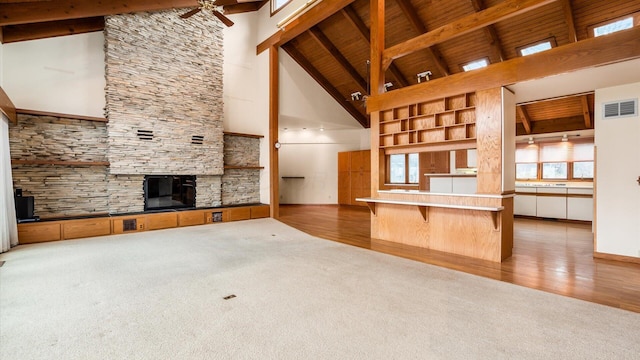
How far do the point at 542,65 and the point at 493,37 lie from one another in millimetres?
3202

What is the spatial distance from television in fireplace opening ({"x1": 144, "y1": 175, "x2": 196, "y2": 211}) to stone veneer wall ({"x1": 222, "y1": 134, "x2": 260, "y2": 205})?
0.89m

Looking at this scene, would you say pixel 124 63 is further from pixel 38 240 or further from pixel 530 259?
pixel 530 259

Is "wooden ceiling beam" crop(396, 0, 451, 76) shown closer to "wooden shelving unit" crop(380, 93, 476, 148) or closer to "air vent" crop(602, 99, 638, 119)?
"wooden shelving unit" crop(380, 93, 476, 148)

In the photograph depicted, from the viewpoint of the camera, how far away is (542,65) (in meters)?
3.46

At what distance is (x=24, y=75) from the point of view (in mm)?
5145

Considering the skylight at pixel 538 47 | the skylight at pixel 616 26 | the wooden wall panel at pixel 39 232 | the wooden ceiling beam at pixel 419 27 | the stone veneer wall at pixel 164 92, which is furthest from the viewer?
the wooden ceiling beam at pixel 419 27

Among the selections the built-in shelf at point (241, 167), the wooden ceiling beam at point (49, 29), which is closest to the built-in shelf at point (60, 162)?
the wooden ceiling beam at point (49, 29)

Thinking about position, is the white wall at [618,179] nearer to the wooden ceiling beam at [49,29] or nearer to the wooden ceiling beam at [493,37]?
the wooden ceiling beam at [493,37]

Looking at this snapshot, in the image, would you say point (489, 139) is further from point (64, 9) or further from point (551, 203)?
point (64, 9)

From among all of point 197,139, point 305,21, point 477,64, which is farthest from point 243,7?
point 477,64

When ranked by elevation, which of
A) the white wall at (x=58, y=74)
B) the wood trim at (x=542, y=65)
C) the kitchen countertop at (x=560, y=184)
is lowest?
the kitchen countertop at (x=560, y=184)

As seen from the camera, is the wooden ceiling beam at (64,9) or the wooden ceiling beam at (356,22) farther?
the wooden ceiling beam at (356,22)

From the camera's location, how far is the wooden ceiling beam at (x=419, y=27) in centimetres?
605

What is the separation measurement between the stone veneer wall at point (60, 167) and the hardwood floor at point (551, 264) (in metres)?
4.43
